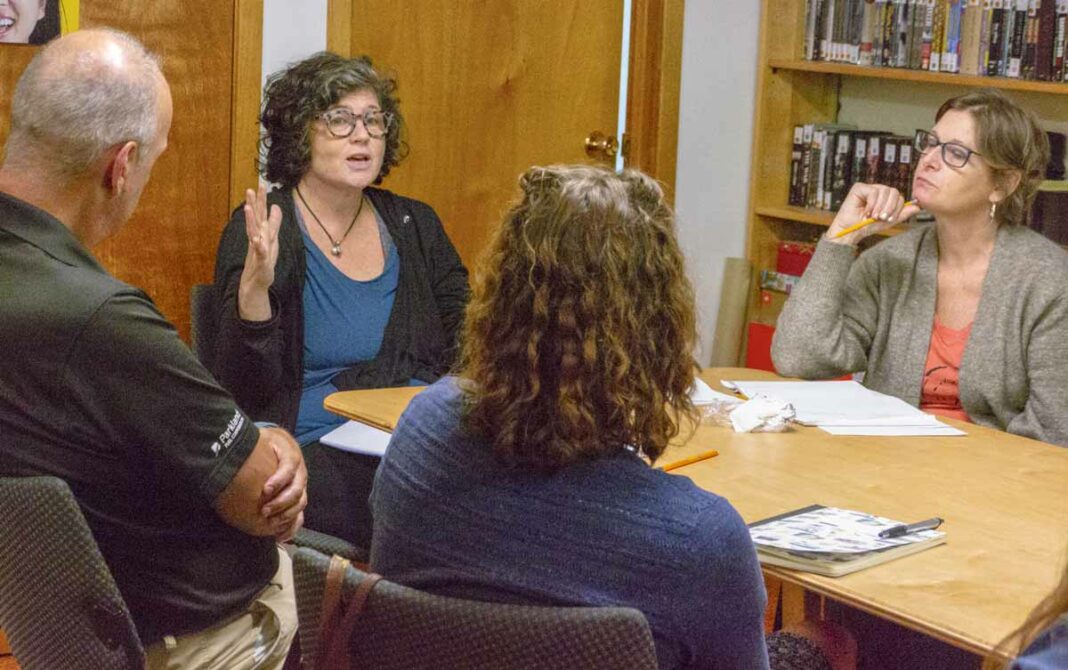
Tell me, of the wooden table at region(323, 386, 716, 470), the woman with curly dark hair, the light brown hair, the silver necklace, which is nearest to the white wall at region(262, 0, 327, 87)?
the woman with curly dark hair

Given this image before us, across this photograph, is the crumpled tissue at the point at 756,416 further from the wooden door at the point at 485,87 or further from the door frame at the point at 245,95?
the wooden door at the point at 485,87

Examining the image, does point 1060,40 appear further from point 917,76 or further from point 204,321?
point 204,321

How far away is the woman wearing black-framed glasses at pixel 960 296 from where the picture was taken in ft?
8.87

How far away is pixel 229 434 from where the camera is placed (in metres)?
1.68

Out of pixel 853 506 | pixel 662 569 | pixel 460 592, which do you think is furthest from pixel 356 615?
pixel 853 506

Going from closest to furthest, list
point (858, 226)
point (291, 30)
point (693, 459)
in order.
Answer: point (693, 459), point (858, 226), point (291, 30)

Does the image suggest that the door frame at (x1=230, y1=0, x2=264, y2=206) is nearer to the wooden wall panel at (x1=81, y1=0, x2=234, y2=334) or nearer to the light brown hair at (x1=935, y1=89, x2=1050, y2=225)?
the wooden wall panel at (x1=81, y1=0, x2=234, y2=334)

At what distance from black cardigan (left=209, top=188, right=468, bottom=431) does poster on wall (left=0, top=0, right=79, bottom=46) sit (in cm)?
65

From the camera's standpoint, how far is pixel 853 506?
1954mm

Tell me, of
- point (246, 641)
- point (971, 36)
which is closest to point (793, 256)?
point (971, 36)

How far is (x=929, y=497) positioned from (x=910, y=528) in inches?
8.4

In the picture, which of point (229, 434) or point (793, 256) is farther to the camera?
point (793, 256)

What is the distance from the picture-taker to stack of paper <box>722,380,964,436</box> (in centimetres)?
240

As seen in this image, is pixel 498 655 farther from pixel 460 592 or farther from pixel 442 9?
pixel 442 9
